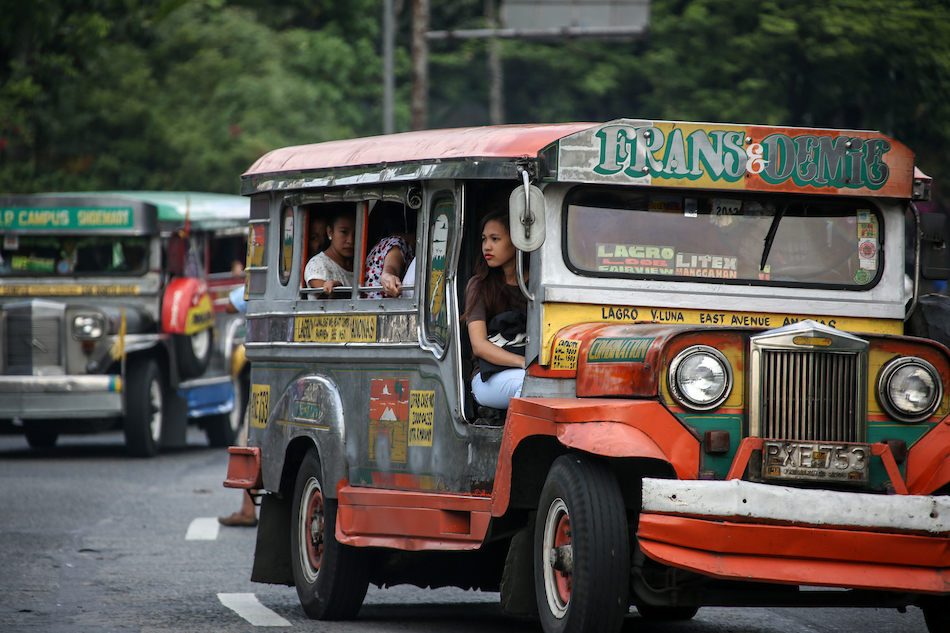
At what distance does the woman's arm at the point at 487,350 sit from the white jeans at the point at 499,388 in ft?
0.14

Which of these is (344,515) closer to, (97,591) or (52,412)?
(97,591)

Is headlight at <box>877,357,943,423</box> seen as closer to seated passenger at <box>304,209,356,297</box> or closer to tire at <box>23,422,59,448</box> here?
seated passenger at <box>304,209,356,297</box>

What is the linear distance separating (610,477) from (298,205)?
3184 millimetres

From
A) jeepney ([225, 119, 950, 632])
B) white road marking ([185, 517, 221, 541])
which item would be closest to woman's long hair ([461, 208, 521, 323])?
jeepney ([225, 119, 950, 632])

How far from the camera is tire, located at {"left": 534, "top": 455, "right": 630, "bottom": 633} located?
17.7 feet

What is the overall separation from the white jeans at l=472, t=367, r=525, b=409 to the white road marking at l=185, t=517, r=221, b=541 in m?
4.42

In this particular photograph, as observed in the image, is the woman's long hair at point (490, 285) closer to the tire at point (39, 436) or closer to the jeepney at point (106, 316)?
the jeepney at point (106, 316)

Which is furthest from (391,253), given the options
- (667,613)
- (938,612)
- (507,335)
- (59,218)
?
(59,218)

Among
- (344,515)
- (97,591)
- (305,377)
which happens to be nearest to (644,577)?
(344,515)

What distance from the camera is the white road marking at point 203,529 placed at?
10.6m

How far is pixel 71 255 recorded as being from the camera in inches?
642

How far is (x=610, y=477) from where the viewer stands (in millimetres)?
5551

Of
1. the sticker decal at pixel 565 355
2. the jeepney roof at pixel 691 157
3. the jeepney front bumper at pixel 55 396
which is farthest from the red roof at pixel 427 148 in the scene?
the jeepney front bumper at pixel 55 396

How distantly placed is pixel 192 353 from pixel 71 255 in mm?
1651
